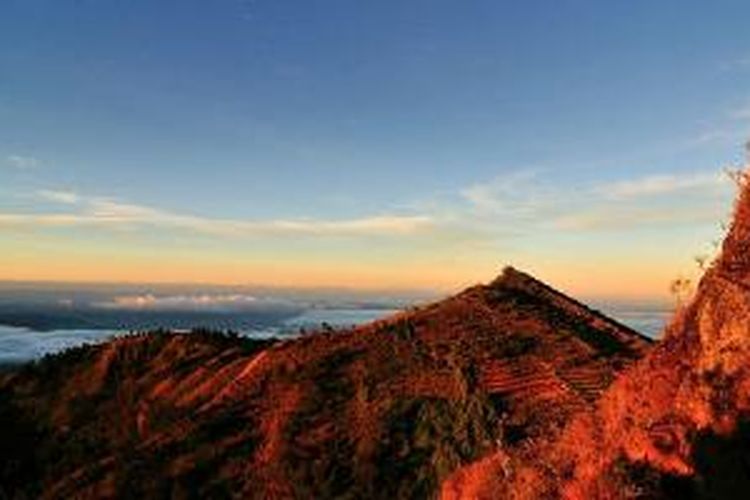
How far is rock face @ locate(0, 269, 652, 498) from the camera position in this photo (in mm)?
29688

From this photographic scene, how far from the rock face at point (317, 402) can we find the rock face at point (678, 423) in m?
7.22

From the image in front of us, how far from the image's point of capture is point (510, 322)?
39.2 m

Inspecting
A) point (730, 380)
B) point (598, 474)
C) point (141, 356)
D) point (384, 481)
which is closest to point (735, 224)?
point (730, 380)

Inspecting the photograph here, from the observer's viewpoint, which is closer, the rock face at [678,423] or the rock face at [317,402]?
the rock face at [678,423]

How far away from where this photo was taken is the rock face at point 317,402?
29.7m

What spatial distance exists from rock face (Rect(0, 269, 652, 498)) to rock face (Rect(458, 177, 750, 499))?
722 cm

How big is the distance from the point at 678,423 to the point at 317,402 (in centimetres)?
2143

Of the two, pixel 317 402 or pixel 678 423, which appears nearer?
pixel 678 423

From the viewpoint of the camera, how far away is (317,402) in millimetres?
35031

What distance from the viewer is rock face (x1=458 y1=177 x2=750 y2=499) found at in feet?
44.5

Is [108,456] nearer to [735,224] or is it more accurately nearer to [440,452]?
[440,452]

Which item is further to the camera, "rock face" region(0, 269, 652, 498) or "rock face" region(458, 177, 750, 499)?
"rock face" region(0, 269, 652, 498)

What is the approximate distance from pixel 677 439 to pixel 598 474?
0.97 metres

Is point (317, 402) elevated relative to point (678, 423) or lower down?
lower down
